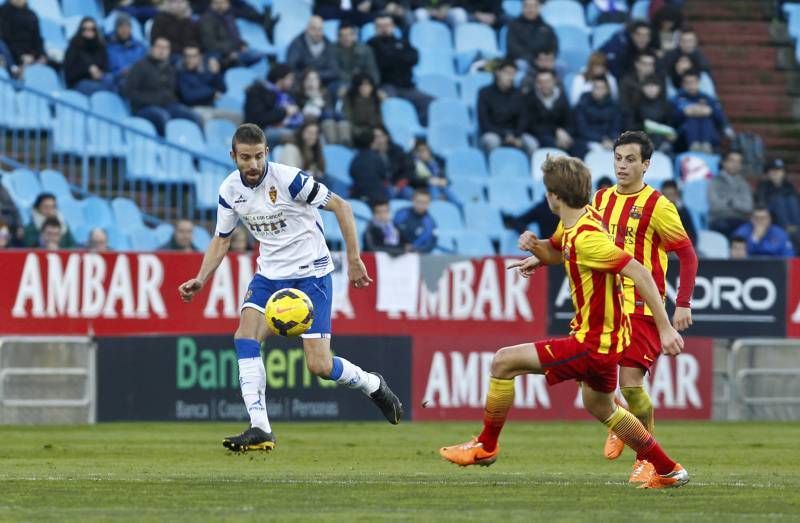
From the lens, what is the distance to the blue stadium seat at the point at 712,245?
22125 mm

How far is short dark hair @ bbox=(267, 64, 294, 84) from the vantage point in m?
22.2

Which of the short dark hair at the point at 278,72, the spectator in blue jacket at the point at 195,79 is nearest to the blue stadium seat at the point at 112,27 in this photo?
the spectator in blue jacket at the point at 195,79

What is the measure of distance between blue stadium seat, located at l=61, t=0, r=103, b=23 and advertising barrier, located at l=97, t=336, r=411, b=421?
22.8ft

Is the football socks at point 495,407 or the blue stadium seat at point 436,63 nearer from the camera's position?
the football socks at point 495,407

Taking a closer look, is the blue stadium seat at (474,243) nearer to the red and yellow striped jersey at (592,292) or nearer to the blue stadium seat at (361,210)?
the blue stadium seat at (361,210)

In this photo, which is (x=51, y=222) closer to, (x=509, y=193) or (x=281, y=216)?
(x=509, y=193)

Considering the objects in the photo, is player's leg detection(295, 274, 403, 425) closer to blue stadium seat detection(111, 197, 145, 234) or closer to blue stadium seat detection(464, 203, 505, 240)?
blue stadium seat detection(111, 197, 145, 234)

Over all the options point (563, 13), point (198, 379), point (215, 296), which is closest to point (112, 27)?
point (215, 296)

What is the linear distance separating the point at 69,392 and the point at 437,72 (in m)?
9.06

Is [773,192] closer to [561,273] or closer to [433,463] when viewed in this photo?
[561,273]

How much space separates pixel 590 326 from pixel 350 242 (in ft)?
7.27

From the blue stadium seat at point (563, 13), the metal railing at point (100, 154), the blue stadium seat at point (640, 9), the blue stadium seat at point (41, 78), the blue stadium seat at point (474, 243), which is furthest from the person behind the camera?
the blue stadium seat at point (640, 9)

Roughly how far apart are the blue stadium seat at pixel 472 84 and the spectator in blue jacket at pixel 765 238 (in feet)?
14.6

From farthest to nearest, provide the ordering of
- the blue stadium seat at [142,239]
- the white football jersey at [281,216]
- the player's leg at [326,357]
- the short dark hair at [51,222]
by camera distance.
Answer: the blue stadium seat at [142,239], the short dark hair at [51,222], the player's leg at [326,357], the white football jersey at [281,216]
